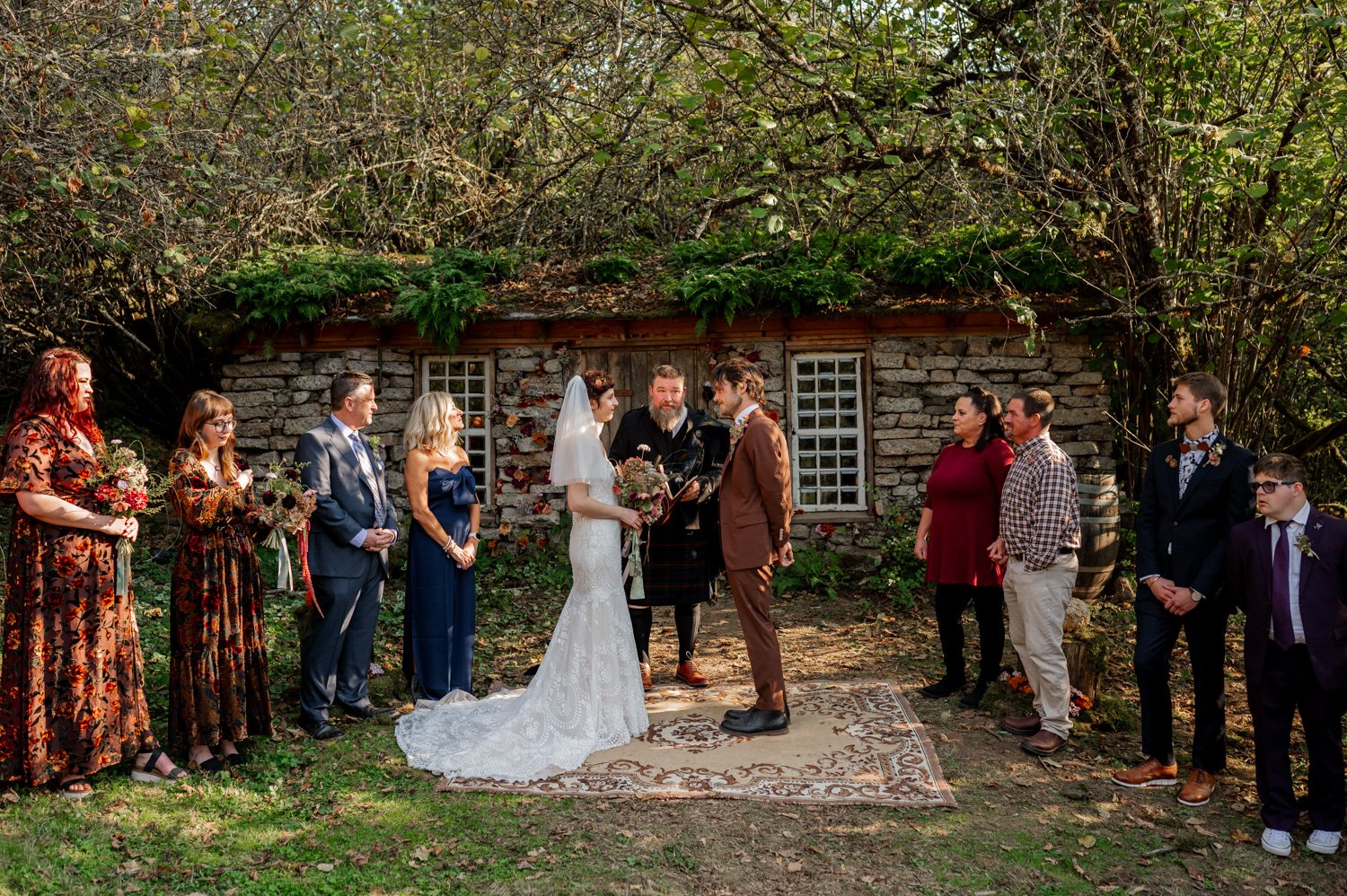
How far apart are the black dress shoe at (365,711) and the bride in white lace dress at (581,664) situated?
261mm

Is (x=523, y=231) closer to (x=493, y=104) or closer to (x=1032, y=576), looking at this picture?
(x=493, y=104)

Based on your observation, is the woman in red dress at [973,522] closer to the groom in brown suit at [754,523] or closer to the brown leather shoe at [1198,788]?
the groom in brown suit at [754,523]

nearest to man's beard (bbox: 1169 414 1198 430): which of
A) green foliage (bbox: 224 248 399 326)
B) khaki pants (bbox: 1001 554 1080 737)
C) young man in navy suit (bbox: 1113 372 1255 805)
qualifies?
young man in navy suit (bbox: 1113 372 1255 805)

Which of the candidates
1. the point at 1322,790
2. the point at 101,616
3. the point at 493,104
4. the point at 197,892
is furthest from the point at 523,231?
the point at 1322,790

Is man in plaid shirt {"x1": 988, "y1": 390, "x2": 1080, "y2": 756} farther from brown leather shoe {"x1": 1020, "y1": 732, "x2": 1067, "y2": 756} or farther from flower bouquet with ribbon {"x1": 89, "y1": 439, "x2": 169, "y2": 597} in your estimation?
flower bouquet with ribbon {"x1": 89, "y1": 439, "x2": 169, "y2": 597}

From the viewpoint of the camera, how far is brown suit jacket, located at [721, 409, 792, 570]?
18.0 ft

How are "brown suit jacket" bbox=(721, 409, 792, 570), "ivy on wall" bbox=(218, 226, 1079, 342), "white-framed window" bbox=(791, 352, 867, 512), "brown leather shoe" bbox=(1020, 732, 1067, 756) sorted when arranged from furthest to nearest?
"white-framed window" bbox=(791, 352, 867, 512)
"ivy on wall" bbox=(218, 226, 1079, 342)
"brown suit jacket" bbox=(721, 409, 792, 570)
"brown leather shoe" bbox=(1020, 732, 1067, 756)

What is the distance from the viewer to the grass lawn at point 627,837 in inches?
159

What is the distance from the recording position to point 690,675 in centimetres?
662

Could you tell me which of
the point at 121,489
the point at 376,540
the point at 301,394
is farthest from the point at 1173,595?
the point at 301,394

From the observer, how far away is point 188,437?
5125 mm

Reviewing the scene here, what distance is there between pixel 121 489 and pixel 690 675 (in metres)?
3.67

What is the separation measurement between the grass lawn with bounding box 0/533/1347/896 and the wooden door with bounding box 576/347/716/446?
5.24m

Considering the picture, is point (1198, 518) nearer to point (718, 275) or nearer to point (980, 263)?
point (980, 263)
